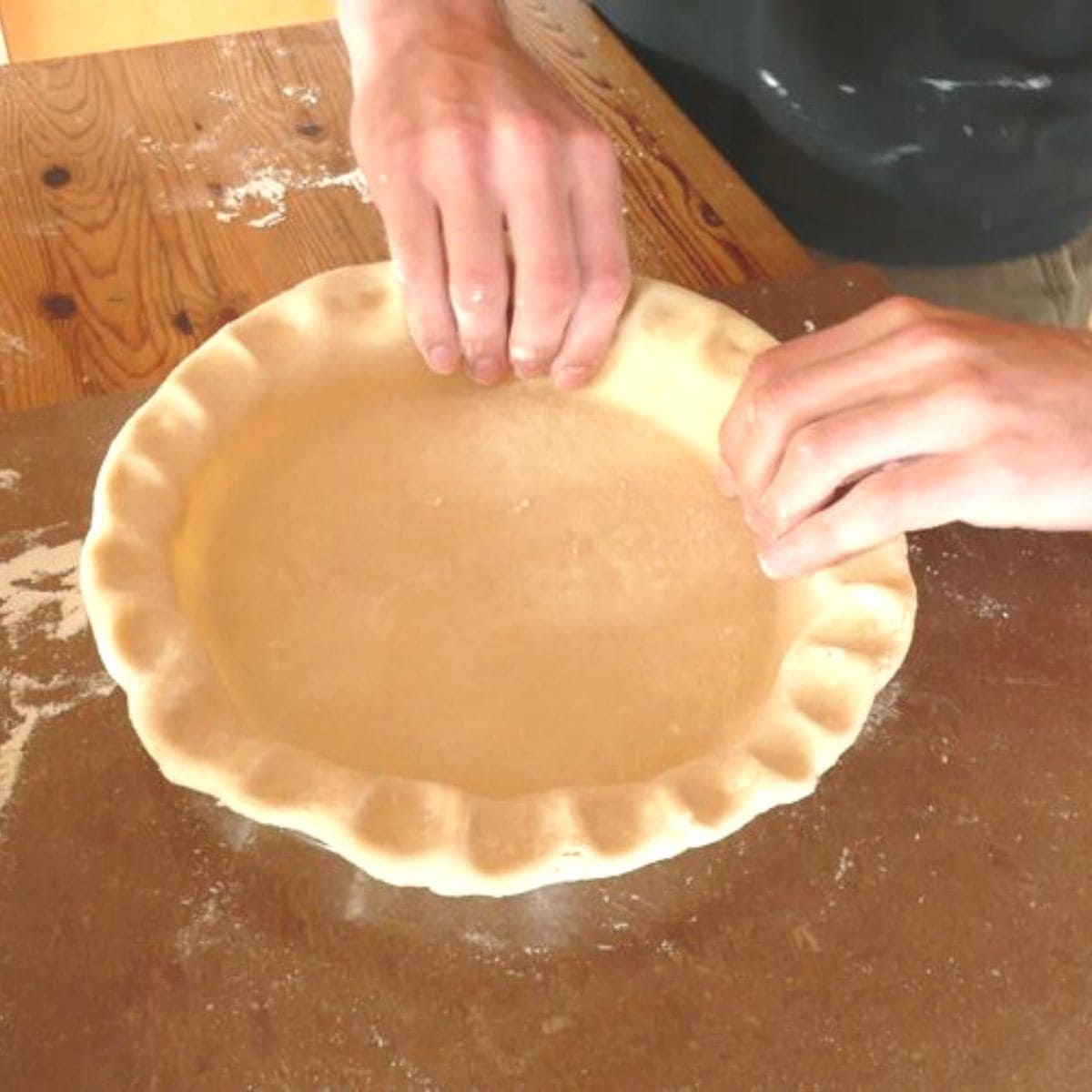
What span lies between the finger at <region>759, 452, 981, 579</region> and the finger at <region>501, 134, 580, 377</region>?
0.86ft

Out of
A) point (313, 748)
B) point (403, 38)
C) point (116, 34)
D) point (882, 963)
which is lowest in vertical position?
point (116, 34)

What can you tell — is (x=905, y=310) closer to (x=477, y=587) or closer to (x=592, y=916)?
(x=477, y=587)

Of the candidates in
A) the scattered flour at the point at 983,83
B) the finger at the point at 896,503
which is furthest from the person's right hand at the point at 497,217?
the scattered flour at the point at 983,83

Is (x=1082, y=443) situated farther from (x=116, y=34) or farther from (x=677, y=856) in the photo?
(x=116, y=34)

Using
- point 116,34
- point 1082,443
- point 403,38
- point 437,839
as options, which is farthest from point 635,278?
point 116,34

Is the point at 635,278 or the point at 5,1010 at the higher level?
the point at 635,278

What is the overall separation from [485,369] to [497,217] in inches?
4.7

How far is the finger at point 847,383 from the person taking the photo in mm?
910

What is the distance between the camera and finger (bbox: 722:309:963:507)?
910 millimetres

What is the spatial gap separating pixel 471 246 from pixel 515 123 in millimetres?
110

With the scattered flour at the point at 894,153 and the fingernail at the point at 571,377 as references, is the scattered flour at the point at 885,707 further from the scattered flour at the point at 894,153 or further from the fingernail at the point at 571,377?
the scattered flour at the point at 894,153

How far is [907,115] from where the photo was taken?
4.61ft

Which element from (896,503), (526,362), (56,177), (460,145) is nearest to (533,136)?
(460,145)

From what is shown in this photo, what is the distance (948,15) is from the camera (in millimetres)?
1354
